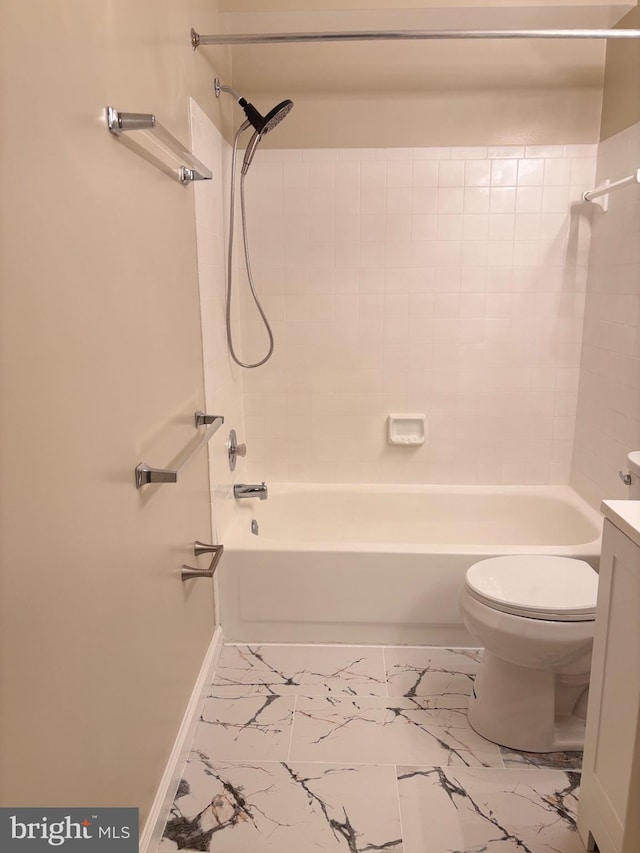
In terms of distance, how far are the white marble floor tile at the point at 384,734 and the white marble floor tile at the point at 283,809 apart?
0.07 metres

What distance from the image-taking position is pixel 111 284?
1314 mm

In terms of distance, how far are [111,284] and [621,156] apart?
6.88 ft

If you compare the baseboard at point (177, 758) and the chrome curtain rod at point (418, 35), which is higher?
the chrome curtain rod at point (418, 35)

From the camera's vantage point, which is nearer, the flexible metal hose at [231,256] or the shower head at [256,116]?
the shower head at [256,116]

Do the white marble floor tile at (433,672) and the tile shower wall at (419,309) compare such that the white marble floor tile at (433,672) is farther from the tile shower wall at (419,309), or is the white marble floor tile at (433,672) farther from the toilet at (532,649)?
the tile shower wall at (419,309)

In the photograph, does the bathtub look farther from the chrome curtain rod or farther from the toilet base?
the chrome curtain rod

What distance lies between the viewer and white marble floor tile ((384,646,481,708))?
2.20 meters

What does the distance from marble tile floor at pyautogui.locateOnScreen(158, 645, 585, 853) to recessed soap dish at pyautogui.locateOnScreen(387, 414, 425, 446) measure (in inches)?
39.9

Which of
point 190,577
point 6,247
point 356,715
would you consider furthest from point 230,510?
point 6,247

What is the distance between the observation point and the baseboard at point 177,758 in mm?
1554

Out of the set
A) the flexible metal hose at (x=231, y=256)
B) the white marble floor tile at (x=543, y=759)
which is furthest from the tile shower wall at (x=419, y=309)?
the white marble floor tile at (x=543, y=759)

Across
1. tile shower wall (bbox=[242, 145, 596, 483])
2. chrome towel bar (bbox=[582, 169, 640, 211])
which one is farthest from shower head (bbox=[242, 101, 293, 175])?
chrome towel bar (bbox=[582, 169, 640, 211])

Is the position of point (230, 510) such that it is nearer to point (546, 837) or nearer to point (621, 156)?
point (546, 837)

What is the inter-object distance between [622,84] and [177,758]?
2.75 metres
